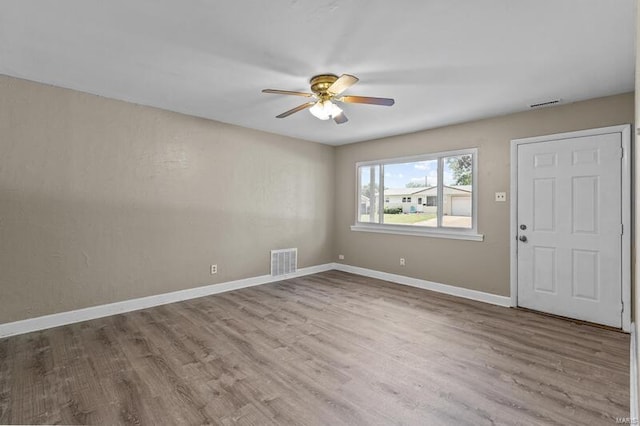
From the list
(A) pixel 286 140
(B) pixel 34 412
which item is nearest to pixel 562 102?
(A) pixel 286 140

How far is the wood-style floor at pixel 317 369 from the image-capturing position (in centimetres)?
183

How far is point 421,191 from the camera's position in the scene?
15.9 ft

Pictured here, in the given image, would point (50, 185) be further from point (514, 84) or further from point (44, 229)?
point (514, 84)

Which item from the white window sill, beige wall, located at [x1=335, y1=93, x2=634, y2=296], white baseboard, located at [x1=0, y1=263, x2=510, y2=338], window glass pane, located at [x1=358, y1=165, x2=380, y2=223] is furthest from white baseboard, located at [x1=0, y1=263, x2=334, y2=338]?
beige wall, located at [x1=335, y1=93, x2=634, y2=296]

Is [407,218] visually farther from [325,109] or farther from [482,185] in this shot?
[325,109]

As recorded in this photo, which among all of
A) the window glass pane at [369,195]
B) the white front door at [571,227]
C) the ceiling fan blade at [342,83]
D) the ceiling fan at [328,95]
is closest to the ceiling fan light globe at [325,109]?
the ceiling fan at [328,95]

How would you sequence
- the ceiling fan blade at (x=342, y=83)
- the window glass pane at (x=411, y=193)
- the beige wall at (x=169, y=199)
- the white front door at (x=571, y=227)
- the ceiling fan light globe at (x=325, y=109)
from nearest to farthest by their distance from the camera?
1. the ceiling fan blade at (x=342, y=83)
2. the ceiling fan light globe at (x=325, y=109)
3. the beige wall at (x=169, y=199)
4. the white front door at (x=571, y=227)
5. the window glass pane at (x=411, y=193)

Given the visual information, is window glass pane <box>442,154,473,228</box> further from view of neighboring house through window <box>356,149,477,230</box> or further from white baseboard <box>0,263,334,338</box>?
white baseboard <box>0,263,334,338</box>

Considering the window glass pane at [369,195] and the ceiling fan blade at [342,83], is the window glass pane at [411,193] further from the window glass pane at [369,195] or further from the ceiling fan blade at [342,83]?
the ceiling fan blade at [342,83]

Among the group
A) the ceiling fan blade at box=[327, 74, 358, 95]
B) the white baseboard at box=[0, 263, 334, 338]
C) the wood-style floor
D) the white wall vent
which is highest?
the ceiling fan blade at box=[327, 74, 358, 95]

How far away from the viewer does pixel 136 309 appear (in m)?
3.58

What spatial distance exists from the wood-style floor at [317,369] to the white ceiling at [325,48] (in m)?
2.50

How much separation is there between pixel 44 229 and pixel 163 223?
1136 mm

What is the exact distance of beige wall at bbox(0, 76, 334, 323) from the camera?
9.57 feet
